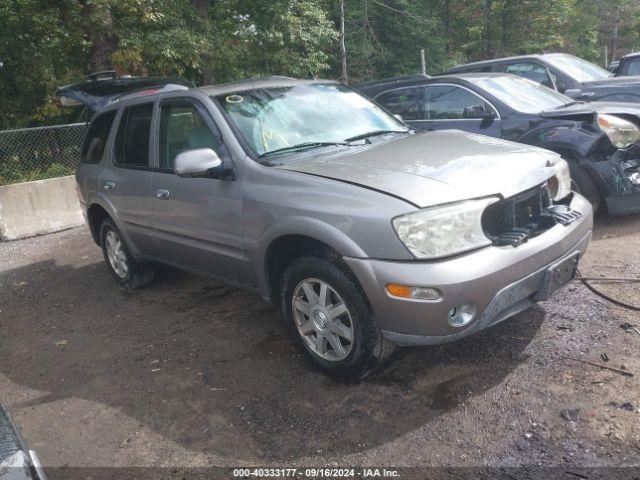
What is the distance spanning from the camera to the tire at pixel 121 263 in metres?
5.54

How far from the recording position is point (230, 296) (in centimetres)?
519

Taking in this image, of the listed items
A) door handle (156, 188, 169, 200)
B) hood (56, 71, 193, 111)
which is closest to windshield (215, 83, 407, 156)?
door handle (156, 188, 169, 200)

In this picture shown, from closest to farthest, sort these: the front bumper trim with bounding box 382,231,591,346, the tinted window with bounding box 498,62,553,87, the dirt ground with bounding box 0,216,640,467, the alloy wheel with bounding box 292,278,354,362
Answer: the dirt ground with bounding box 0,216,640,467 < the front bumper trim with bounding box 382,231,591,346 < the alloy wheel with bounding box 292,278,354,362 < the tinted window with bounding box 498,62,553,87

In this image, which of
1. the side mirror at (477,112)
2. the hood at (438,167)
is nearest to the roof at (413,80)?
the side mirror at (477,112)

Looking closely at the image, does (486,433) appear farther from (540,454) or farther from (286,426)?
(286,426)

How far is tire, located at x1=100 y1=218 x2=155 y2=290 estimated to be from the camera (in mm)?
5543

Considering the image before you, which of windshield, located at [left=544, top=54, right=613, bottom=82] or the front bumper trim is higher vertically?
windshield, located at [left=544, top=54, right=613, bottom=82]

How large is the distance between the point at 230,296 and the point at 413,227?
2717 millimetres

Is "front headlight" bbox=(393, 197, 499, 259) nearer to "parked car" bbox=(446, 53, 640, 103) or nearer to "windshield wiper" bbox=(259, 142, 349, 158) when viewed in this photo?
"windshield wiper" bbox=(259, 142, 349, 158)

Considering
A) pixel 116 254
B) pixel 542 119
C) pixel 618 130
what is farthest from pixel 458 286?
pixel 116 254

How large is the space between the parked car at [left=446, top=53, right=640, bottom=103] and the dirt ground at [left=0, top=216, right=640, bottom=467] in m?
4.02

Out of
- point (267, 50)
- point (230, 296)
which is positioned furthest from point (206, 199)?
point (267, 50)

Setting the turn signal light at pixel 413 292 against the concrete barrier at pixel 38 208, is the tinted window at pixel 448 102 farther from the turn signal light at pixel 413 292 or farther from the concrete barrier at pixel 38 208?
the concrete barrier at pixel 38 208

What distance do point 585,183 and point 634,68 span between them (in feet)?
18.2
